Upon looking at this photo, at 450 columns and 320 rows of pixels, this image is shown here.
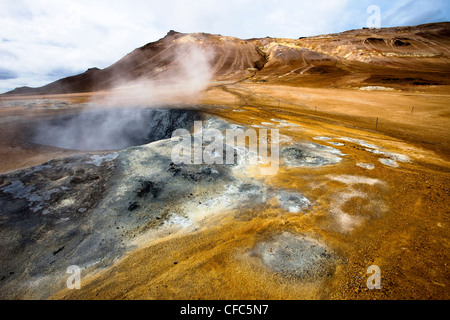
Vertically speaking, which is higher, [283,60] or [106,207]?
[283,60]

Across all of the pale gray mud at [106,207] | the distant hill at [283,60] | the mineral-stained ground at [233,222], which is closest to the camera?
the mineral-stained ground at [233,222]

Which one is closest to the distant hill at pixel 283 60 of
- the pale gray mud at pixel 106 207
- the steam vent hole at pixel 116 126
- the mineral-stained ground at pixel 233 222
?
the steam vent hole at pixel 116 126

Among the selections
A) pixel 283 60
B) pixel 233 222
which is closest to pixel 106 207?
pixel 233 222

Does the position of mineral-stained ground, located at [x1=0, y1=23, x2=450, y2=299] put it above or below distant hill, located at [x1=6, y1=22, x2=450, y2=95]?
below

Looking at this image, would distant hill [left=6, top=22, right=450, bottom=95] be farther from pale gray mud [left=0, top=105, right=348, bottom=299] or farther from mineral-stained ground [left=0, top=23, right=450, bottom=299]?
pale gray mud [left=0, top=105, right=348, bottom=299]

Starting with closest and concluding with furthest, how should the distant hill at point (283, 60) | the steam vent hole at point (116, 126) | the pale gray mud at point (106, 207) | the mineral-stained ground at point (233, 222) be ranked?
the mineral-stained ground at point (233, 222)
the pale gray mud at point (106, 207)
the steam vent hole at point (116, 126)
the distant hill at point (283, 60)

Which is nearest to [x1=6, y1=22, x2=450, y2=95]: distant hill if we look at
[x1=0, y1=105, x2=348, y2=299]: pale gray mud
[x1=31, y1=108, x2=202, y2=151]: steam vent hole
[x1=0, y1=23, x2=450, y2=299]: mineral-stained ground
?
[x1=31, y1=108, x2=202, y2=151]: steam vent hole

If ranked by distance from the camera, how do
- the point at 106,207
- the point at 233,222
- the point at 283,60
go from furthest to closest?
the point at 283,60, the point at 106,207, the point at 233,222

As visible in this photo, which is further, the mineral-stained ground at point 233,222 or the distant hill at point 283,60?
the distant hill at point 283,60

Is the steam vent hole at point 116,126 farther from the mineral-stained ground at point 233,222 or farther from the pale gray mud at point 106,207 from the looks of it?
the pale gray mud at point 106,207

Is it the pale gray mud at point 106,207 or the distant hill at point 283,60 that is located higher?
the distant hill at point 283,60

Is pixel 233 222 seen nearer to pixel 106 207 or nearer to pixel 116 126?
pixel 106 207
